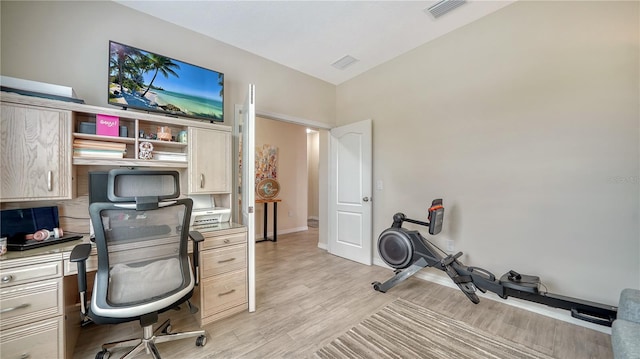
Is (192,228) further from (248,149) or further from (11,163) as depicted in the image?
(11,163)

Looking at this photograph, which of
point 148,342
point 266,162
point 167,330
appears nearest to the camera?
point 148,342

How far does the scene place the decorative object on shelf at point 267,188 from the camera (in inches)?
188

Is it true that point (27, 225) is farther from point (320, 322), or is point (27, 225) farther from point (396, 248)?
point (396, 248)

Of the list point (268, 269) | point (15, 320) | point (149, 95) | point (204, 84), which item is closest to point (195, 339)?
point (15, 320)

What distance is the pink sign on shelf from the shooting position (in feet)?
6.06

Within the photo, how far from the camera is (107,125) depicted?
73.9 inches

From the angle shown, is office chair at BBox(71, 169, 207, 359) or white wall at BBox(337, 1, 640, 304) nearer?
office chair at BBox(71, 169, 207, 359)

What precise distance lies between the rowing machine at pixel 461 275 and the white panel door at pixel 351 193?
83cm

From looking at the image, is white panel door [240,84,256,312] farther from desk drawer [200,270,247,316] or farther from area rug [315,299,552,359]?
area rug [315,299,552,359]

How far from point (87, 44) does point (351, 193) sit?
3.32 metres

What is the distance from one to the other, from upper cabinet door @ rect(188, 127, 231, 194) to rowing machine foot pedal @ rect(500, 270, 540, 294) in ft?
8.82

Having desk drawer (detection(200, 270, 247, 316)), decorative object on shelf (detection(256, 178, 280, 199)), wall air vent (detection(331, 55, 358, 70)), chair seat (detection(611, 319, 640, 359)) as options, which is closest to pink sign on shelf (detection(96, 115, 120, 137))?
desk drawer (detection(200, 270, 247, 316))

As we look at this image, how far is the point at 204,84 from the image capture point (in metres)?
2.49

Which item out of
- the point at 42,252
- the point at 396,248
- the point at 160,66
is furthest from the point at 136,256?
the point at 396,248
